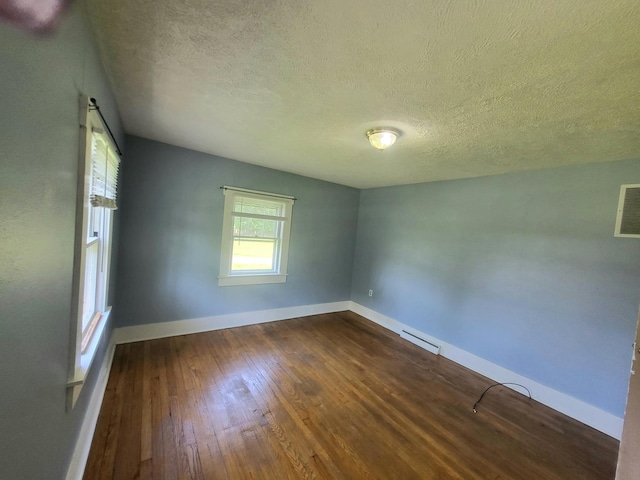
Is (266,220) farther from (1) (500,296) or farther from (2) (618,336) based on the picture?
(2) (618,336)

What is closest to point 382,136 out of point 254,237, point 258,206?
point 258,206

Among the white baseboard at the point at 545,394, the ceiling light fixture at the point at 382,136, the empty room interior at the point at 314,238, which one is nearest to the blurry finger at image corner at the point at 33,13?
the empty room interior at the point at 314,238

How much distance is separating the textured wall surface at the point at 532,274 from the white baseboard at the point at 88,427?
11.5ft

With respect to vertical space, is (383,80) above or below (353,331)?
above

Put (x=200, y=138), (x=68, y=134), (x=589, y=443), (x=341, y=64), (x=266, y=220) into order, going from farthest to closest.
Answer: (x=266, y=220) → (x=200, y=138) → (x=589, y=443) → (x=341, y=64) → (x=68, y=134)

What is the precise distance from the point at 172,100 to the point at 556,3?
82.4 inches

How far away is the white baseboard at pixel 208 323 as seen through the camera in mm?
2969

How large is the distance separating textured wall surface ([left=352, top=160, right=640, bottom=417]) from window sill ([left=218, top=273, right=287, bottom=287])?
1.84 metres

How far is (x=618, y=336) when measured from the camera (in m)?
2.15

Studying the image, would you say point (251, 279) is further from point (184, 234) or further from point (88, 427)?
point (88, 427)

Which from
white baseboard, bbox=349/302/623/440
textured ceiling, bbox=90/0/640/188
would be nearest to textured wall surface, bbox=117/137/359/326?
textured ceiling, bbox=90/0/640/188

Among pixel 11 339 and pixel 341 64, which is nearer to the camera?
pixel 11 339

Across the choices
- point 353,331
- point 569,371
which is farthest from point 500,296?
point 353,331

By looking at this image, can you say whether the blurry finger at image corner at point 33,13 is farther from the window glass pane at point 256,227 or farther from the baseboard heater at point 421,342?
the baseboard heater at point 421,342
